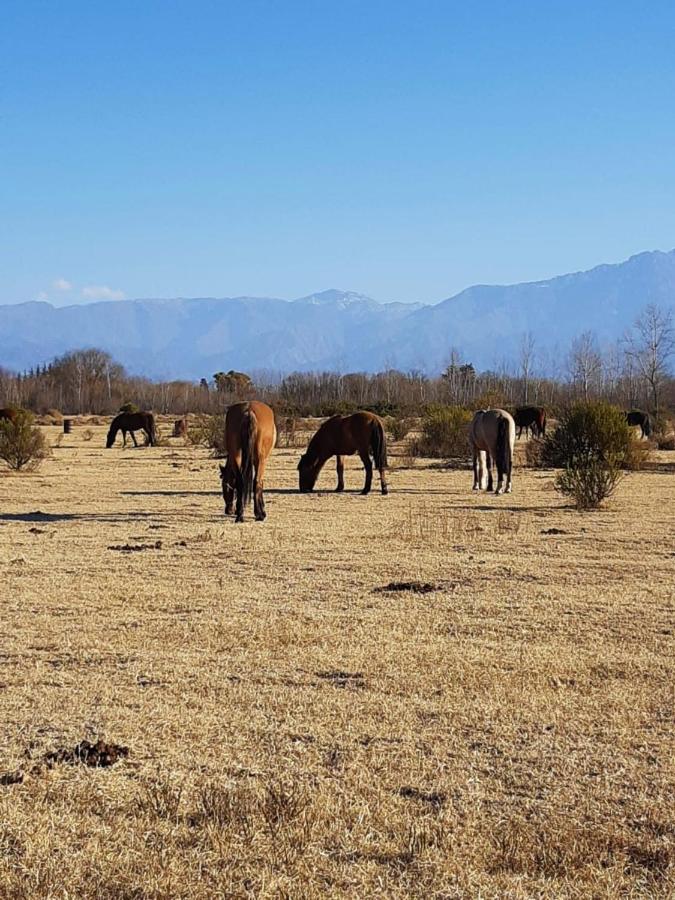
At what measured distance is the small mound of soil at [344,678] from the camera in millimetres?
6461

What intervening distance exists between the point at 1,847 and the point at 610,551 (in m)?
8.97

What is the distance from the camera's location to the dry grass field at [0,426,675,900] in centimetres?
402

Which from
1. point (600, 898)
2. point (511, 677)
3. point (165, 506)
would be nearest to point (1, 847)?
point (600, 898)

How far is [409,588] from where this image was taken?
31.5ft

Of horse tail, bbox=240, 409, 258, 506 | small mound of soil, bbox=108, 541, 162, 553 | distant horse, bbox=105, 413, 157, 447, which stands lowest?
small mound of soil, bbox=108, 541, 162, 553

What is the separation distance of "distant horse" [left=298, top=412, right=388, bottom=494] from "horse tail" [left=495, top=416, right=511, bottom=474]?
7.01ft

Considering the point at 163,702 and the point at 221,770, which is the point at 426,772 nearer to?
the point at 221,770

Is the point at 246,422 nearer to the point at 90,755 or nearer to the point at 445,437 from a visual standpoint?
the point at 90,755

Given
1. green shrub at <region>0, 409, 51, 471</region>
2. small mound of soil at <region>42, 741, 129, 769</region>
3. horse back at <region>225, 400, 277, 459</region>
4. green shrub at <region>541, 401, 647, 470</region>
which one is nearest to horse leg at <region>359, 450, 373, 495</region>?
horse back at <region>225, 400, 277, 459</region>

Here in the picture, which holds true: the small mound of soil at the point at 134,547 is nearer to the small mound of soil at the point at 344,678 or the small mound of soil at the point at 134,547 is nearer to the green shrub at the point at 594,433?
the small mound of soil at the point at 344,678

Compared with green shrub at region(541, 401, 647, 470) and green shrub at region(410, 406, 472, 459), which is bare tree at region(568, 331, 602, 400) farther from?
green shrub at region(541, 401, 647, 470)

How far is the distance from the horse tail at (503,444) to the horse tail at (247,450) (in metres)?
5.92

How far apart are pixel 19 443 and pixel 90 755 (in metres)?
20.6

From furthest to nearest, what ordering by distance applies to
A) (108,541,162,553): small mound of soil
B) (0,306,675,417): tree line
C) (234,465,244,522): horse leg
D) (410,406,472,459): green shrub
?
(0,306,675,417): tree line, (410,406,472,459): green shrub, (234,465,244,522): horse leg, (108,541,162,553): small mound of soil
